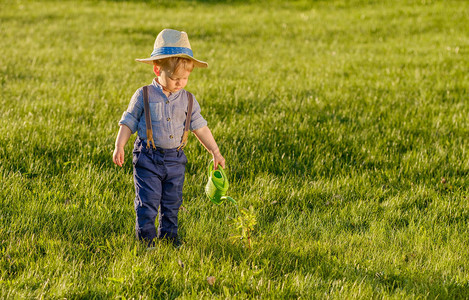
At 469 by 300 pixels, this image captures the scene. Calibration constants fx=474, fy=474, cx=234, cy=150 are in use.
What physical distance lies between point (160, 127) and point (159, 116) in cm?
9

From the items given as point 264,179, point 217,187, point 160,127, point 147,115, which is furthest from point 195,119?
point 264,179

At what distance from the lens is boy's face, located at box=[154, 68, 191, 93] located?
12.4 ft

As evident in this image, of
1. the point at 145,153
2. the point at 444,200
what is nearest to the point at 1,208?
the point at 145,153

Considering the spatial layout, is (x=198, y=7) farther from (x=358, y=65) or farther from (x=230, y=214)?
(x=230, y=214)

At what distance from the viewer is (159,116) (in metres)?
3.85

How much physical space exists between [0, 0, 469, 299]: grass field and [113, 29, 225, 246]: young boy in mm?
438

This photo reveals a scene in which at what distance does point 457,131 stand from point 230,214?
162 inches

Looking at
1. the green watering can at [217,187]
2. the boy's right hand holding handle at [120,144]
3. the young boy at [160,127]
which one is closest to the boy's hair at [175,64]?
the young boy at [160,127]

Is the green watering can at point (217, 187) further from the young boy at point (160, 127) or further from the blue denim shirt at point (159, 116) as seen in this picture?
the blue denim shirt at point (159, 116)

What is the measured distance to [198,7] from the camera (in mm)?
20375

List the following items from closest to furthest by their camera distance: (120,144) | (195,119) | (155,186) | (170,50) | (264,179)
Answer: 1. (170,50)
2. (120,144)
3. (155,186)
4. (195,119)
5. (264,179)

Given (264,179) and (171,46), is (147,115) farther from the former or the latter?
(264,179)

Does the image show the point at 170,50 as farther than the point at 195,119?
No

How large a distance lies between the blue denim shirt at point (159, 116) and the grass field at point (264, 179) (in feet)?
2.94
